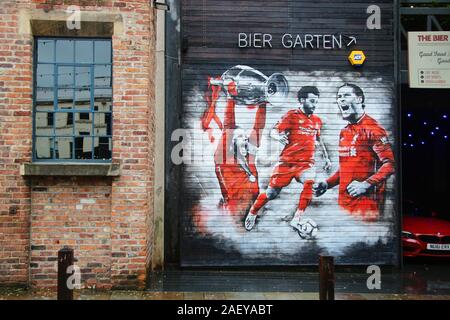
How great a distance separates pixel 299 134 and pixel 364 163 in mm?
1353

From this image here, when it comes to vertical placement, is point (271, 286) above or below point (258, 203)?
below

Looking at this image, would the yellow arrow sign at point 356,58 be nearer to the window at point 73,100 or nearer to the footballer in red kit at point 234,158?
the footballer in red kit at point 234,158

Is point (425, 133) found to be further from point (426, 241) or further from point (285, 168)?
point (285, 168)

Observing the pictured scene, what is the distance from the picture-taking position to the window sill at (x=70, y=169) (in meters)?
7.58

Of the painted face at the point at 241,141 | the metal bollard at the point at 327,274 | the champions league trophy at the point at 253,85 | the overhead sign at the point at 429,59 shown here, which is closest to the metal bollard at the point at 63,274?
the metal bollard at the point at 327,274

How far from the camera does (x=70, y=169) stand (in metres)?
7.64

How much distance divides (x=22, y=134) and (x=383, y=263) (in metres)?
6.77

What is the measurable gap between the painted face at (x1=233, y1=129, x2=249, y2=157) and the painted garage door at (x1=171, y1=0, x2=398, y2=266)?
0.02 meters

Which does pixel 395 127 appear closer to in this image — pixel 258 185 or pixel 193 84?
pixel 258 185

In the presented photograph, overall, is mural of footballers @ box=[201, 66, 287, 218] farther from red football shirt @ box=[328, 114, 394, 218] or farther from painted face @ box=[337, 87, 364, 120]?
red football shirt @ box=[328, 114, 394, 218]

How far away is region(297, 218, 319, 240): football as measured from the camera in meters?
9.20

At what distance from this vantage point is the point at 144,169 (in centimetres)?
785

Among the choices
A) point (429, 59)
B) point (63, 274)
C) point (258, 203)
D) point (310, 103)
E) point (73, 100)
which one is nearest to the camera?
point (63, 274)

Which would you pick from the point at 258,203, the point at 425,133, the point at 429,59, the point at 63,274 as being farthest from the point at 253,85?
the point at 425,133
